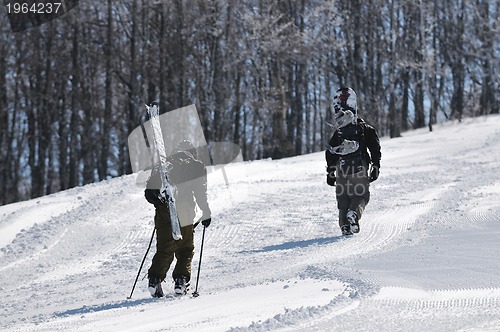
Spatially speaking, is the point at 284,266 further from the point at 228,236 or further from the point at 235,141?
the point at 235,141

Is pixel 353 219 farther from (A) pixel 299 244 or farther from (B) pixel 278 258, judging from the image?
(B) pixel 278 258

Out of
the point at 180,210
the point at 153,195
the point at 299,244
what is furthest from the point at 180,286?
the point at 299,244

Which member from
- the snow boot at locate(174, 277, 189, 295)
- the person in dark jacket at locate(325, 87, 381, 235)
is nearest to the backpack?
the person in dark jacket at locate(325, 87, 381, 235)

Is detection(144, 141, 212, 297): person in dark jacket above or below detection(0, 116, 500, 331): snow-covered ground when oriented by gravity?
above

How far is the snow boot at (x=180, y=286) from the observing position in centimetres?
734

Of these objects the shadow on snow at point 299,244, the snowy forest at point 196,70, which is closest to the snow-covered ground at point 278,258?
the shadow on snow at point 299,244

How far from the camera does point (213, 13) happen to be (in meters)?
37.1

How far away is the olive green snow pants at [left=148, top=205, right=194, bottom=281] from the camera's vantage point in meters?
7.39

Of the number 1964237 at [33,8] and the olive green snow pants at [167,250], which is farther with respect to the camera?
the number 1964237 at [33,8]

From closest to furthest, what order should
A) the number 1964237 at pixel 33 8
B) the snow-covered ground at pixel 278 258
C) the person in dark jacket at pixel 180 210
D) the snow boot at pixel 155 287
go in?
1. the snow-covered ground at pixel 278 258
2. the snow boot at pixel 155 287
3. the person in dark jacket at pixel 180 210
4. the number 1964237 at pixel 33 8

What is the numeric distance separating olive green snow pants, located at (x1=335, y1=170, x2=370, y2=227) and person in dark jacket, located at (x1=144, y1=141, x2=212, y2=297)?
311 cm

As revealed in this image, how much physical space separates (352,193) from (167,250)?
354 cm

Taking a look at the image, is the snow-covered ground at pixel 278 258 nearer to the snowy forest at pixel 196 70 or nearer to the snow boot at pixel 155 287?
the snow boot at pixel 155 287

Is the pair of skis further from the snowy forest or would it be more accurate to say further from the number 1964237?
the number 1964237
